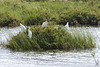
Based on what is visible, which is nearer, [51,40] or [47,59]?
[47,59]

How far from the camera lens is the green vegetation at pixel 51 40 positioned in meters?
13.2

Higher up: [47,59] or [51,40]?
[51,40]

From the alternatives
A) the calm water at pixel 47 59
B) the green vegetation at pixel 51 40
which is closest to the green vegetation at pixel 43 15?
the green vegetation at pixel 51 40

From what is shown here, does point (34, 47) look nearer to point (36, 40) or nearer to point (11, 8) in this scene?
point (36, 40)

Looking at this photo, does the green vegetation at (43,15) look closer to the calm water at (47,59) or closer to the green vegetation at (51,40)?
the green vegetation at (51,40)

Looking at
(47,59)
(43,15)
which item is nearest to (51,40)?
(47,59)

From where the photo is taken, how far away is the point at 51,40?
13359 millimetres

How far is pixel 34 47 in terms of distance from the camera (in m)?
13.4

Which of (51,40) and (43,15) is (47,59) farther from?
(43,15)

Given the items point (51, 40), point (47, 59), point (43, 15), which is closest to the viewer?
point (47, 59)

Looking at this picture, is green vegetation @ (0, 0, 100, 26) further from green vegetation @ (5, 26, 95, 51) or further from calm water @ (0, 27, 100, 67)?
calm water @ (0, 27, 100, 67)

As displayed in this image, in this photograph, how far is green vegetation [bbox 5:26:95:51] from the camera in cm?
1318

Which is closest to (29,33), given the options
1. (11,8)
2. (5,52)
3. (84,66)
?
(5,52)

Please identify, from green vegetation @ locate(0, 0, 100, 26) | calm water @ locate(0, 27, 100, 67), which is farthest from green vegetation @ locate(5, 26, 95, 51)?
green vegetation @ locate(0, 0, 100, 26)
